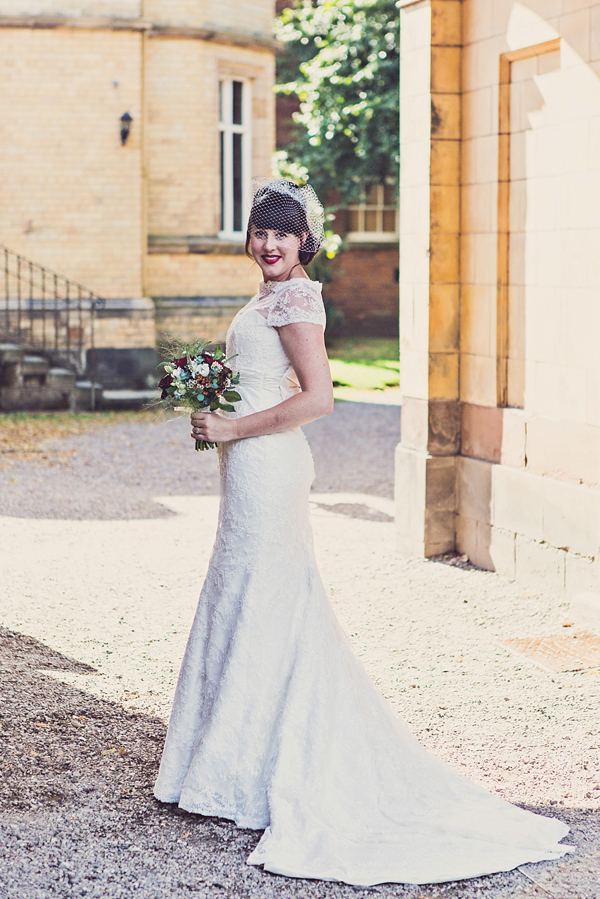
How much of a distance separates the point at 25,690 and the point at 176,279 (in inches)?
500

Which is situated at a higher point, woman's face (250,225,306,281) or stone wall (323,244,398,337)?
stone wall (323,244,398,337)

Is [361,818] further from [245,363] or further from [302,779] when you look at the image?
[245,363]

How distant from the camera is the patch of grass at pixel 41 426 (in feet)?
41.1

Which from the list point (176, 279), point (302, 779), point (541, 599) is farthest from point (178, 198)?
point (302, 779)

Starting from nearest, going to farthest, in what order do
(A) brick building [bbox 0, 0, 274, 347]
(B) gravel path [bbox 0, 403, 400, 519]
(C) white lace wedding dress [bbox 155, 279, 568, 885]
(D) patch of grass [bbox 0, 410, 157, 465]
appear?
(C) white lace wedding dress [bbox 155, 279, 568, 885], (B) gravel path [bbox 0, 403, 400, 519], (D) patch of grass [bbox 0, 410, 157, 465], (A) brick building [bbox 0, 0, 274, 347]

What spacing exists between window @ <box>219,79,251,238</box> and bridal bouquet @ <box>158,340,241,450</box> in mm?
14421

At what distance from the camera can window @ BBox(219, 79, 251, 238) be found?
1786 centimetres

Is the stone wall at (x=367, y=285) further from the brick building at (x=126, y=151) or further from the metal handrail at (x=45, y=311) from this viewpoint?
the metal handrail at (x=45, y=311)

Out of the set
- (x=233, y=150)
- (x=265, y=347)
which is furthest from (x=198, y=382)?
(x=233, y=150)

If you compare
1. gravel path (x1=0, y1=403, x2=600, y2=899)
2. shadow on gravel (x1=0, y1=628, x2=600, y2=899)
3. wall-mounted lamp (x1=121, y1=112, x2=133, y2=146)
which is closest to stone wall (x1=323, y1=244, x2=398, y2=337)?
wall-mounted lamp (x1=121, y1=112, x2=133, y2=146)

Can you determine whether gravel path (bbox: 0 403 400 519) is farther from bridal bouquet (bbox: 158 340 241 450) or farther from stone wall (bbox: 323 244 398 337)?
stone wall (bbox: 323 244 398 337)

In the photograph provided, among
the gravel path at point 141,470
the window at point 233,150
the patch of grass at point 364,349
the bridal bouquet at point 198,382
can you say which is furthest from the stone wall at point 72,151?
the bridal bouquet at point 198,382

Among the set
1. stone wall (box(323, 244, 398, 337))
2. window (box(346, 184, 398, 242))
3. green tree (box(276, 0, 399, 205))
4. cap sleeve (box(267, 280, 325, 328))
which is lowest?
cap sleeve (box(267, 280, 325, 328))

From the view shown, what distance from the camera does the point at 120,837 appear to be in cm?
371
